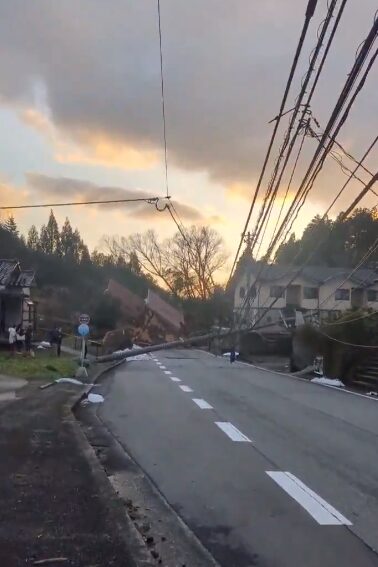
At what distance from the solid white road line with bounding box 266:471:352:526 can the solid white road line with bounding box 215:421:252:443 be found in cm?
235

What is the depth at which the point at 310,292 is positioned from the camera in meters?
61.9

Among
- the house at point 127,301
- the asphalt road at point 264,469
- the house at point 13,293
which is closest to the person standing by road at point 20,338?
the house at point 13,293

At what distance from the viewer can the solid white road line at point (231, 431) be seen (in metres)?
9.73

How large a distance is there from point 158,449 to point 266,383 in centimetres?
1228

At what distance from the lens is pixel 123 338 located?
39.9 meters

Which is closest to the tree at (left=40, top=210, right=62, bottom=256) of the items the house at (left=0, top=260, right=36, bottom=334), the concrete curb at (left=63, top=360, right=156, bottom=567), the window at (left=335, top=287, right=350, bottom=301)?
the window at (left=335, top=287, right=350, bottom=301)

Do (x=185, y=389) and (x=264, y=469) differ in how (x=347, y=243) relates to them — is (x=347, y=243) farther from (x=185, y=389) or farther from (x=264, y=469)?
(x=264, y=469)

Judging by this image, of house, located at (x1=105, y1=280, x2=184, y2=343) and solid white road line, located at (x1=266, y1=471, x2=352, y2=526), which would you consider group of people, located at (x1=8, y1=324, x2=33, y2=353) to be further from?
solid white road line, located at (x1=266, y1=471, x2=352, y2=526)

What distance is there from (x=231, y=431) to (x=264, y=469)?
287 centimetres

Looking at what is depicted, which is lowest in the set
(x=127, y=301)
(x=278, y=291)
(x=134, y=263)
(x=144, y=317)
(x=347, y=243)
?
(x=144, y=317)

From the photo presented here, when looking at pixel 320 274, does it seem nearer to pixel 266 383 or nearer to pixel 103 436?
pixel 266 383

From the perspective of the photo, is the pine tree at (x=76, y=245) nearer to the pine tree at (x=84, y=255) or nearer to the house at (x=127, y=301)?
the pine tree at (x=84, y=255)

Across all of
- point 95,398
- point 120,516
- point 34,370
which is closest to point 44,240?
point 34,370

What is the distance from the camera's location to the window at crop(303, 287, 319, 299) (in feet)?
202
